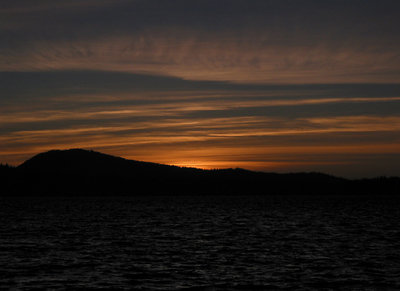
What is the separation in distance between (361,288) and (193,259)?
16.3 metres

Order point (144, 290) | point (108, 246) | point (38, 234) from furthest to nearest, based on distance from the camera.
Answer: point (38, 234) < point (108, 246) < point (144, 290)

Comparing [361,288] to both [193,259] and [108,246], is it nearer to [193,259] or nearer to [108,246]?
[193,259]

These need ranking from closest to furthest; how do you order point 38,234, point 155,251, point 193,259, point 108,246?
point 193,259, point 155,251, point 108,246, point 38,234

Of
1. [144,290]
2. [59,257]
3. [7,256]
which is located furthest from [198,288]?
[7,256]

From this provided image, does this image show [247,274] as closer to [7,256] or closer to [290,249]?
[290,249]

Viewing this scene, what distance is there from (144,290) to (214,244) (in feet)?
89.2

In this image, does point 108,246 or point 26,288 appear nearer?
point 26,288

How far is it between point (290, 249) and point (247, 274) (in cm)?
1674

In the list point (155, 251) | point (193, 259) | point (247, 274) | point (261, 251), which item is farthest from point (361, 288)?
point (155, 251)

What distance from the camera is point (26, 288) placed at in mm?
34375

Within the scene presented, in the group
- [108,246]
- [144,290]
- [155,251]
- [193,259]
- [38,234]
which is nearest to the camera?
[144,290]

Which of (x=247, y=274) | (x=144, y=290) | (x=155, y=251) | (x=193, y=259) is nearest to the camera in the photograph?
(x=144, y=290)

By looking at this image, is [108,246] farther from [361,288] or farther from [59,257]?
[361,288]

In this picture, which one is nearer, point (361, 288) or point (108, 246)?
point (361, 288)
